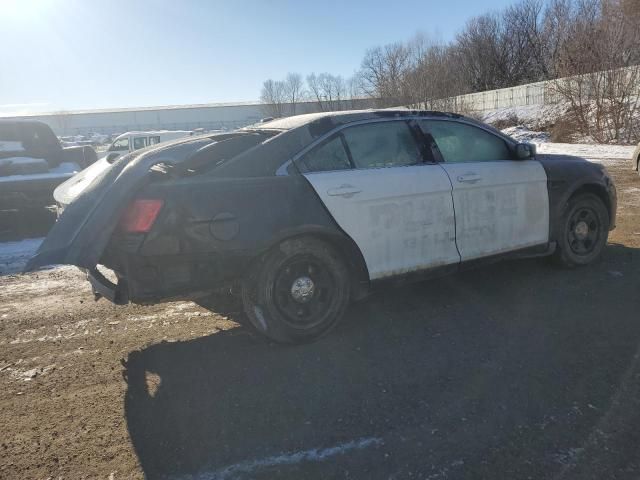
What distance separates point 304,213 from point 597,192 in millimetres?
3421

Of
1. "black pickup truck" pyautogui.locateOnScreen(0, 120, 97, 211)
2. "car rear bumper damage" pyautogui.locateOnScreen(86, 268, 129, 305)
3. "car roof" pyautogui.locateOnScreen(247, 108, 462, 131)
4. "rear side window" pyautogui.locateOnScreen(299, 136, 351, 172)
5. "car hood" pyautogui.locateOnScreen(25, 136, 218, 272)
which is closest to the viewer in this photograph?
"car hood" pyautogui.locateOnScreen(25, 136, 218, 272)

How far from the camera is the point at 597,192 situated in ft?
18.4

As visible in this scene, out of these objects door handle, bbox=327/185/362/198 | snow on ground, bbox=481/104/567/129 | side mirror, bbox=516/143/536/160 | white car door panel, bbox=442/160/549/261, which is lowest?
white car door panel, bbox=442/160/549/261

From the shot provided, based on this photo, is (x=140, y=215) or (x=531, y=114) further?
(x=531, y=114)

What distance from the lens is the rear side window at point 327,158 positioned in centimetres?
408

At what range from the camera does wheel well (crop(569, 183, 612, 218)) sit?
A: 5.46 m

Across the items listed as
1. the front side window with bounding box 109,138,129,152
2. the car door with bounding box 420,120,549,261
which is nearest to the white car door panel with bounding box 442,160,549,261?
the car door with bounding box 420,120,549,261

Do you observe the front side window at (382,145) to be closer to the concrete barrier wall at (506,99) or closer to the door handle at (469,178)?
the door handle at (469,178)

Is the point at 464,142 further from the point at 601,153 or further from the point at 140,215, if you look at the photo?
the point at 601,153

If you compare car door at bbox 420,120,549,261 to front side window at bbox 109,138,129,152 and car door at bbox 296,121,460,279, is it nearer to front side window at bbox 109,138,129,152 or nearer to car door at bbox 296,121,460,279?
car door at bbox 296,121,460,279

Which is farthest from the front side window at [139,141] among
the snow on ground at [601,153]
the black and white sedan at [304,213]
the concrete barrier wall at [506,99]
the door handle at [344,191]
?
the concrete barrier wall at [506,99]

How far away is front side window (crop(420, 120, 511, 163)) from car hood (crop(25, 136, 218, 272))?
2146 mm

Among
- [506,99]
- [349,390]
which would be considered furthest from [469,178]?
[506,99]

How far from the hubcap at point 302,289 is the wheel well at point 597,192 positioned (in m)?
3.04
